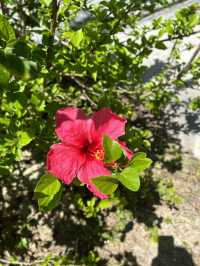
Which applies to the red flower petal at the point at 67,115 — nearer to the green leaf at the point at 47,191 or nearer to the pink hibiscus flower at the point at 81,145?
the pink hibiscus flower at the point at 81,145

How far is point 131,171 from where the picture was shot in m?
1.09

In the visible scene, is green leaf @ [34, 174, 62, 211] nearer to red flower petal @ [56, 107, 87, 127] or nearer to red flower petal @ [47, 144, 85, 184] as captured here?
red flower petal @ [47, 144, 85, 184]

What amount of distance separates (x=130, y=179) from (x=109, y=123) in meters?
0.28

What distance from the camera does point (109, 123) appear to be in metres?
1.31

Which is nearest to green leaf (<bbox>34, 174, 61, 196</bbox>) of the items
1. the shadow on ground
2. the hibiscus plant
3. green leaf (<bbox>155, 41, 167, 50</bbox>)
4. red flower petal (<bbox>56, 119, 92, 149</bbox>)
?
the hibiscus plant

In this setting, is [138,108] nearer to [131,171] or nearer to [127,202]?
[127,202]

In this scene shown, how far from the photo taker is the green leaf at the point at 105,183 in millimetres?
1009

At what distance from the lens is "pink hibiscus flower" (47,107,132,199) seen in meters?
1.26

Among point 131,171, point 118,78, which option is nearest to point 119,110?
point 118,78

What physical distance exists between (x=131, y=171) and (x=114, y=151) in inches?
3.2

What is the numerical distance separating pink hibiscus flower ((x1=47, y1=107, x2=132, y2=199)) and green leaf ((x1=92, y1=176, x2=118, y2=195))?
0.20m

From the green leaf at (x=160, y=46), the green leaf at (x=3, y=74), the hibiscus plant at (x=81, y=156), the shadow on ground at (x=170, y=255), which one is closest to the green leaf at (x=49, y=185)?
the hibiscus plant at (x=81, y=156)

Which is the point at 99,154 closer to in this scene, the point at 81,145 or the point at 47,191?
the point at 81,145

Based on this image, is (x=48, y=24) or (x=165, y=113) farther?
(x=165, y=113)
